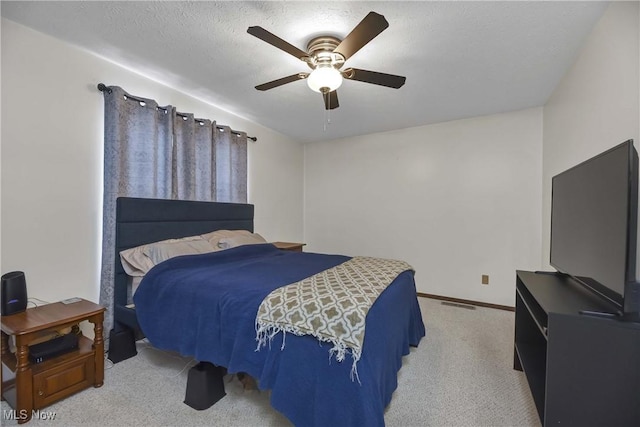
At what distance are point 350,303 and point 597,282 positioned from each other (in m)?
1.23

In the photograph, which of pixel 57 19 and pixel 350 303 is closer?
pixel 350 303

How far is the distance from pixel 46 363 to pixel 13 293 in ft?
1.60

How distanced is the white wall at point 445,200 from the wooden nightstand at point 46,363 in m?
3.46

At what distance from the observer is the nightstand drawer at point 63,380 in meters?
1.67

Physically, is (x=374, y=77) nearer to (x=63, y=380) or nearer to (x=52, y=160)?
(x=52, y=160)

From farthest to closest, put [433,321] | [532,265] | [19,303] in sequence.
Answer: [532,265], [433,321], [19,303]

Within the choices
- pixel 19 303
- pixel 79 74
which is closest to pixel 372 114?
pixel 79 74

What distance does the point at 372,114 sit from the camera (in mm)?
3602

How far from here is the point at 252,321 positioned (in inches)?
61.9

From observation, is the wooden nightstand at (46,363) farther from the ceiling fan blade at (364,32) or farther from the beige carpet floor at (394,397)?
the ceiling fan blade at (364,32)

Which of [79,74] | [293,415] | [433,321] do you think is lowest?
[433,321]

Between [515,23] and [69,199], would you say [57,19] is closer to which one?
[69,199]

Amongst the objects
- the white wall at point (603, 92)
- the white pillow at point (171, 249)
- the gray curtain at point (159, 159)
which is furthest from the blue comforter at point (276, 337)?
the white wall at point (603, 92)

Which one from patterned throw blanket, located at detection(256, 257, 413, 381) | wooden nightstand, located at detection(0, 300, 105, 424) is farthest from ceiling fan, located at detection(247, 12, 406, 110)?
wooden nightstand, located at detection(0, 300, 105, 424)
